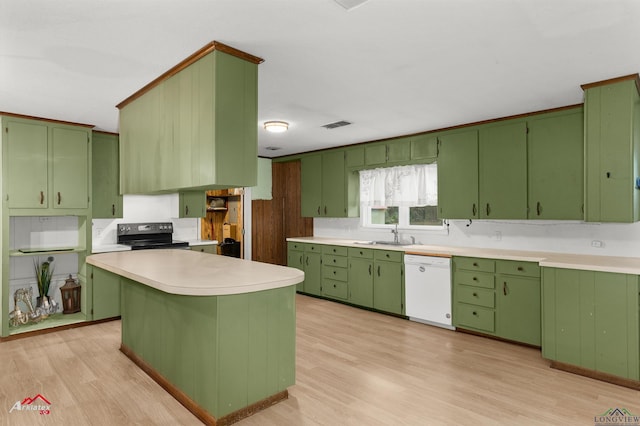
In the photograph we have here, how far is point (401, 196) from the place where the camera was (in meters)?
5.36

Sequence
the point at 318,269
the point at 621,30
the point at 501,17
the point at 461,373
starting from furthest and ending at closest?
1. the point at 318,269
2. the point at 461,373
3. the point at 621,30
4. the point at 501,17

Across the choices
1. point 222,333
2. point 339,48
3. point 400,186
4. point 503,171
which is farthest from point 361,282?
point 339,48

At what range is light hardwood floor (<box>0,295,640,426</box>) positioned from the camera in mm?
2520

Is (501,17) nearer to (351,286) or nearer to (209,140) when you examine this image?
(209,140)

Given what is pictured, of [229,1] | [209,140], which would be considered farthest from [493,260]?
[229,1]

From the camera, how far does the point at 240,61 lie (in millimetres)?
2551

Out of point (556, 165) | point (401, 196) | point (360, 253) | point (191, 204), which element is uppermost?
point (556, 165)

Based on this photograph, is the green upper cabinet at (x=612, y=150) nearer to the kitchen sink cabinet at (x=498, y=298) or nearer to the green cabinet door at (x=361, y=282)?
the kitchen sink cabinet at (x=498, y=298)

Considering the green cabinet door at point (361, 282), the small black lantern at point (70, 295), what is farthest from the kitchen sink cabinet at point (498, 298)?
the small black lantern at point (70, 295)

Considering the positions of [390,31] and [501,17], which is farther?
[390,31]

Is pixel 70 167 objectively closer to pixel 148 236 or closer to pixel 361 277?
pixel 148 236

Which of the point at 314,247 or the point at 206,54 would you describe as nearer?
the point at 206,54

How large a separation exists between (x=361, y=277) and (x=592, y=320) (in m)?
2.79

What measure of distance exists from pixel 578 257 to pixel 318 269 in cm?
352
